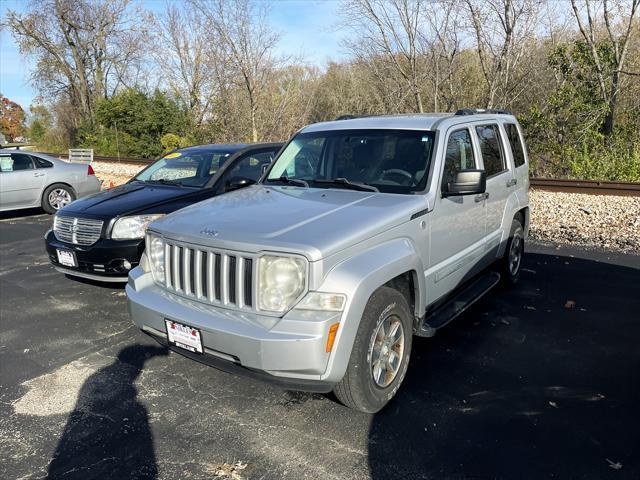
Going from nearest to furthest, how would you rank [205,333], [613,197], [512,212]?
[205,333], [512,212], [613,197]

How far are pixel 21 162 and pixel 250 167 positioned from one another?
699 centimetres

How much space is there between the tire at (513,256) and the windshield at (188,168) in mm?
3699

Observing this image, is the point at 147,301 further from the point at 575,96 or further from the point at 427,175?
the point at 575,96

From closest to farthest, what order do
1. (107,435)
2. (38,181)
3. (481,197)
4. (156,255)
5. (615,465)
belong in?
(615,465) → (107,435) → (156,255) → (481,197) → (38,181)

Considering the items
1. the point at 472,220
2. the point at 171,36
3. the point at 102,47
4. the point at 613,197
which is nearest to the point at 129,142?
the point at 171,36

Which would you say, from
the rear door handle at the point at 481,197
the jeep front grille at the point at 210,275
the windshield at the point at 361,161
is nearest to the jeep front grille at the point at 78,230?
the windshield at the point at 361,161

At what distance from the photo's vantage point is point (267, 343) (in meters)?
2.77

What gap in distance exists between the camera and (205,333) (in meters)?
3.02

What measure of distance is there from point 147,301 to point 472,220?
2877 millimetres

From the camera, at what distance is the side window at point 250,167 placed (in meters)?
6.54

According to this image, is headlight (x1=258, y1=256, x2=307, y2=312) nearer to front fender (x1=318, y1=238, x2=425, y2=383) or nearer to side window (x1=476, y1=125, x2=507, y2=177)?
front fender (x1=318, y1=238, x2=425, y2=383)

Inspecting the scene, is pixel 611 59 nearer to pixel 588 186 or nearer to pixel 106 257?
pixel 588 186

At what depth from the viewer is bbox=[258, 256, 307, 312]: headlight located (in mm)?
2910

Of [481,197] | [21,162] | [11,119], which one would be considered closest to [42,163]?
[21,162]
